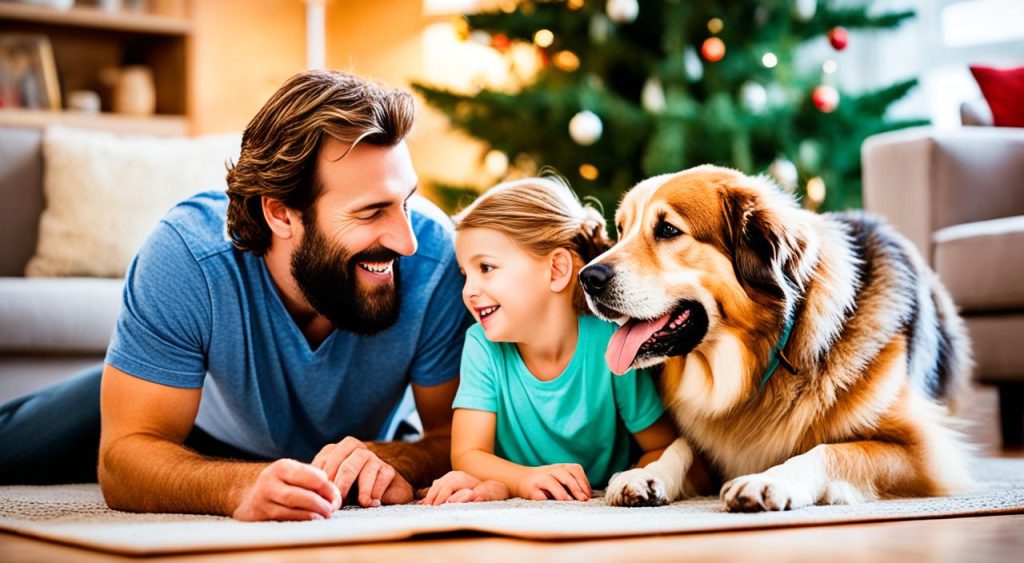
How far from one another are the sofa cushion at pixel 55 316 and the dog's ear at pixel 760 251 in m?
1.84

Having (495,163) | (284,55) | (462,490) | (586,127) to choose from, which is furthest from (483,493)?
(284,55)

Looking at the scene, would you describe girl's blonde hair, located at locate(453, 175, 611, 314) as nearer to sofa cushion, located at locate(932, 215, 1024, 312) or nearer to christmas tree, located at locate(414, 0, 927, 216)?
sofa cushion, located at locate(932, 215, 1024, 312)

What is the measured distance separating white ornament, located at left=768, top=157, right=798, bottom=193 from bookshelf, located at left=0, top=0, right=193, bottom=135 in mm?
3010

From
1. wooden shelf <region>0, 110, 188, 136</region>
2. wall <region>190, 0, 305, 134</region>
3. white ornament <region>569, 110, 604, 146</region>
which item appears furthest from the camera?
wall <region>190, 0, 305, 134</region>

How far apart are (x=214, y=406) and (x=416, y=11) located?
150 inches

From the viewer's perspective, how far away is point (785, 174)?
372cm

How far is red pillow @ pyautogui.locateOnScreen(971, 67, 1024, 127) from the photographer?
3428 mm

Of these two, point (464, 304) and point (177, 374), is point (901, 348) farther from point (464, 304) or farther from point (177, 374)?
point (177, 374)

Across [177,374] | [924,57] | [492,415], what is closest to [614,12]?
[924,57]

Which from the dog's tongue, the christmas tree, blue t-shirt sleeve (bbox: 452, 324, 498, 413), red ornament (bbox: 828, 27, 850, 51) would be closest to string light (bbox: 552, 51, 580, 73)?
the christmas tree

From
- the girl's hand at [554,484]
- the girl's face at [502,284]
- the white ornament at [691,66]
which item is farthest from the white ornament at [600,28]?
the girl's hand at [554,484]

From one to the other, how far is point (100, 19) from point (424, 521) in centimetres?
444

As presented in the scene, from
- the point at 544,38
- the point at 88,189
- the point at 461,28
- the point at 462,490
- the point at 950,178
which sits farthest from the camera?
the point at 461,28

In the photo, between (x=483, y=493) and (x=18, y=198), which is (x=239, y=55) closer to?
(x=18, y=198)
